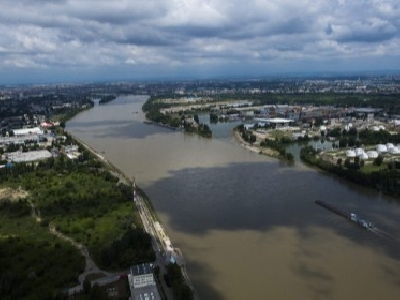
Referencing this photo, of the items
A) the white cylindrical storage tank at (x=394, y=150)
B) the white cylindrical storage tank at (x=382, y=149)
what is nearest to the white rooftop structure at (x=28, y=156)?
the white cylindrical storage tank at (x=382, y=149)

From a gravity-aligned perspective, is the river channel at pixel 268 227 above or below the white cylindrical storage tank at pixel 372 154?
below

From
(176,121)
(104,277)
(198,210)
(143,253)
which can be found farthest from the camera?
(176,121)

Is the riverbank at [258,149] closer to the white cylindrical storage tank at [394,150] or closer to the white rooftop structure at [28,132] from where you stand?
the white cylindrical storage tank at [394,150]

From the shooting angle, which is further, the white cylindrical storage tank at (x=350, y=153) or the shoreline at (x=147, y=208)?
the white cylindrical storage tank at (x=350, y=153)

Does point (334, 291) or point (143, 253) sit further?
point (143, 253)

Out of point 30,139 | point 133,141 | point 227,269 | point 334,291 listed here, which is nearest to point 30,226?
point 227,269

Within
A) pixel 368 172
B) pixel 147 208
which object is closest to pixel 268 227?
pixel 147 208

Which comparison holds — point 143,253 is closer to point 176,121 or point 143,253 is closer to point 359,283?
point 359,283
